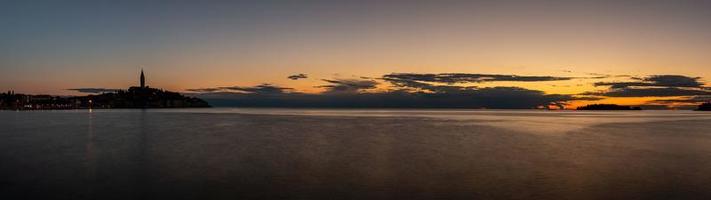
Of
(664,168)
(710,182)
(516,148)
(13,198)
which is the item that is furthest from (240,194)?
(516,148)

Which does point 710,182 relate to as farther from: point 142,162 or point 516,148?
point 142,162

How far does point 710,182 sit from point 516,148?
1585 centimetres

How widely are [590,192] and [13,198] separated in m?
18.4

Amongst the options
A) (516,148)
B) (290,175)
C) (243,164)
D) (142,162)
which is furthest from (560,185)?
(142,162)

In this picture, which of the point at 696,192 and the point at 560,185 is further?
the point at 560,185

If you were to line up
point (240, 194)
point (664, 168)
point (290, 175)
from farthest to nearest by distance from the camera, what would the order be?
point (664, 168), point (290, 175), point (240, 194)

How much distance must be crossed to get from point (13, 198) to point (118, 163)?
398 inches

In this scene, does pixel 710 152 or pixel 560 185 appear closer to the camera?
pixel 560 185

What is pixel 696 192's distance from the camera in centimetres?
1712

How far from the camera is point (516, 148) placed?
35.0 metres

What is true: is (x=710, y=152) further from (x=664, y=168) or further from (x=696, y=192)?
(x=696, y=192)

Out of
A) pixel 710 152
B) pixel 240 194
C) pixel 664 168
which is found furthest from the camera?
pixel 710 152

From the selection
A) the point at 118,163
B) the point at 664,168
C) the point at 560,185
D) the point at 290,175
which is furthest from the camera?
the point at 118,163

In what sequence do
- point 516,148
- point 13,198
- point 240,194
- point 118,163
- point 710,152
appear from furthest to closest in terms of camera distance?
point 516,148 → point 710,152 → point 118,163 → point 240,194 → point 13,198
